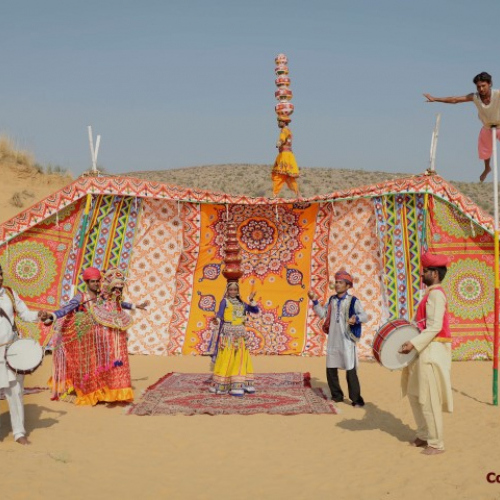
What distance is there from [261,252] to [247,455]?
550 centimetres

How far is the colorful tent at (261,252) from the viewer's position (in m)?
10.0

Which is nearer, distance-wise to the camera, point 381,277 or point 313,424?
point 313,424

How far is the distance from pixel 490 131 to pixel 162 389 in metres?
4.96

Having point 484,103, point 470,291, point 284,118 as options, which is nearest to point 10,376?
point 484,103

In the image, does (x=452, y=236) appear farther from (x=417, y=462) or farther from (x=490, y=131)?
(x=417, y=462)

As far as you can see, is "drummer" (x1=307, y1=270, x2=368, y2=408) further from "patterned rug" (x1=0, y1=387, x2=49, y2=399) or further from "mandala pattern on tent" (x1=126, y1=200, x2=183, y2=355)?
"mandala pattern on tent" (x1=126, y1=200, x2=183, y2=355)

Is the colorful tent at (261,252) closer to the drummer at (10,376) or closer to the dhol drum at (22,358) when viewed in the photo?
the drummer at (10,376)

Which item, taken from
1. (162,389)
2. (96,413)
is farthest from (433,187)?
(96,413)

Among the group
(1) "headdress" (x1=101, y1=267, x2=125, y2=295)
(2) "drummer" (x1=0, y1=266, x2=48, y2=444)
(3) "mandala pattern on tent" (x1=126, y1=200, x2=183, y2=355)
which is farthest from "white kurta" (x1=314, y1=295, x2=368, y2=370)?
(3) "mandala pattern on tent" (x1=126, y1=200, x2=183, y2=355)

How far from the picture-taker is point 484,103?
7723 millimetres

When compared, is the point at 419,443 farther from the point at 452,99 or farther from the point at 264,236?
the point at 264,236

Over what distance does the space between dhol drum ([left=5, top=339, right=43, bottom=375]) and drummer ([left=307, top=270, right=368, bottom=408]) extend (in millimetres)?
3048

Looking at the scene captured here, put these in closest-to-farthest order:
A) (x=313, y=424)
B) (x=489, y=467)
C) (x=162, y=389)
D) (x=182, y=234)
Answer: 1. (x=489, y=467)
2. (x=313, y=424)
3. (x=162, y=389)
4. (x=182, y=234)

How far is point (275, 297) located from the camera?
11.0 meters
